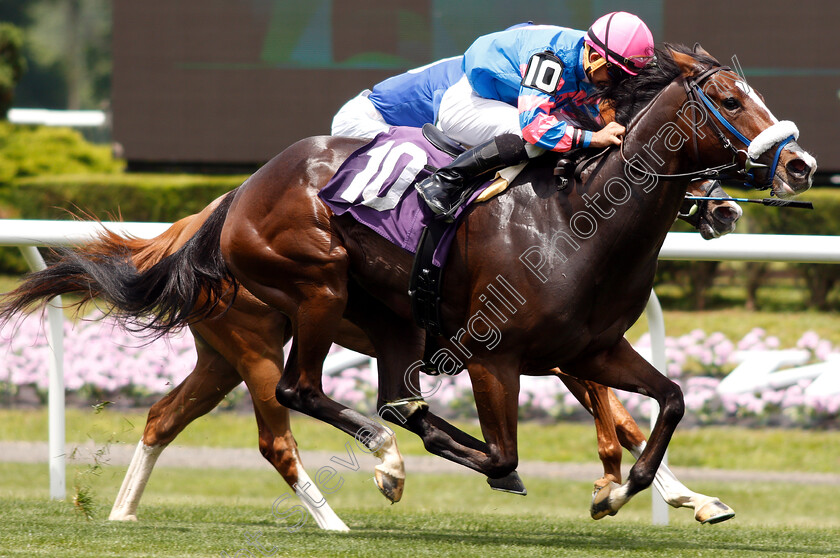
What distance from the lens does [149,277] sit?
13.8 feet

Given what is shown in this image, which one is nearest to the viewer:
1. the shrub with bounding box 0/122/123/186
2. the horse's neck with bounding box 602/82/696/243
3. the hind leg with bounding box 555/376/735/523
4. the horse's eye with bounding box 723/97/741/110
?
the horse's eye with bounding box 723/97/741/110

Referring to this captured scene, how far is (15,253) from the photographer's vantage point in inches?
431

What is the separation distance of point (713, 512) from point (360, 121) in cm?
192

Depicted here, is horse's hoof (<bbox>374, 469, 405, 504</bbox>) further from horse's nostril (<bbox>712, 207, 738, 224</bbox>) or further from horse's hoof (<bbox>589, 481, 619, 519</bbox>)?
horse's nostril (<bbox>712, 207, 738, 224</bbox>)

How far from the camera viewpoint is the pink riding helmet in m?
3.49

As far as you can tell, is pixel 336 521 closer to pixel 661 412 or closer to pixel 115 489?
pixel 661 412

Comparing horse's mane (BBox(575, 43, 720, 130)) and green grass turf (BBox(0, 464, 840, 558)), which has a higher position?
horse's mane (BBox(575, 43, 720, 130))

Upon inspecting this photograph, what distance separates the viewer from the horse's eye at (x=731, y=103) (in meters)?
3.32

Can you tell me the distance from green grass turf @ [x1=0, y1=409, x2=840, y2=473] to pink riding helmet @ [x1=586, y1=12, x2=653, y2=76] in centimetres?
373

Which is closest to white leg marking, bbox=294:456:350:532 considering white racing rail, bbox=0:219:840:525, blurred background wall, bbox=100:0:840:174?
white racing rail, bbox=0:219:840:525

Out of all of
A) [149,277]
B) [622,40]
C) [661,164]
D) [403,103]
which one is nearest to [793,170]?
[661,164]

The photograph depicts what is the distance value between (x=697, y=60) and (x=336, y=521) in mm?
2108

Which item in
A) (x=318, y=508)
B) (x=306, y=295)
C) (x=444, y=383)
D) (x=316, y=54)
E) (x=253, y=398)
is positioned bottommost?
(x=444, y=383)

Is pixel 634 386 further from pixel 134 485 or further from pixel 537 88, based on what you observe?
pixel 134 485
